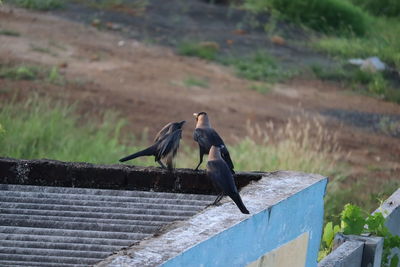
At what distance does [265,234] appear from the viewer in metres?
4.64

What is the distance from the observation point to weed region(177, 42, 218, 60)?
19.1 metres

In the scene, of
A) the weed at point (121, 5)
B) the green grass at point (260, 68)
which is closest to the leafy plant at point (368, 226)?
the green grass at point (260, 68)

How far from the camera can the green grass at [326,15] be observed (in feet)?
67.7

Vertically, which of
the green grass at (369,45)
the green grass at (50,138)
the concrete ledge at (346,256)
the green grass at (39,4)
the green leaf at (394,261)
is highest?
the concrete ledge at (346,256)

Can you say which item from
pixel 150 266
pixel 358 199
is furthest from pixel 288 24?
pixel 150 266

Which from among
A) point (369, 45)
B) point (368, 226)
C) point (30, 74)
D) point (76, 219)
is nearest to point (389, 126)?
point (369, 45)

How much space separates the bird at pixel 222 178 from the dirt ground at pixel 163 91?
26.9ft

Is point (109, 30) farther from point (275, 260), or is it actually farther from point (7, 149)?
point (275, 260)

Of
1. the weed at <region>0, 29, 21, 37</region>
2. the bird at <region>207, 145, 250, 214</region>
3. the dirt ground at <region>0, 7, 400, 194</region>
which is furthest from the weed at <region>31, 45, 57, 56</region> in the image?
the bird at <region>207, 145, 250, 214</region>

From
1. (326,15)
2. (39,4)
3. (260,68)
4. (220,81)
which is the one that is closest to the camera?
(220,81)

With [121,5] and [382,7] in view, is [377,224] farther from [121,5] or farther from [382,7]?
[382,7]

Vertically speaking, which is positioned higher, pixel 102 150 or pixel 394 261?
pixel 394 261

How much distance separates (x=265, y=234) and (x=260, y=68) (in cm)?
1406

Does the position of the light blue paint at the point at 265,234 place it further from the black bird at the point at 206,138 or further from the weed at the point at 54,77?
the weed at the point at 54,77
